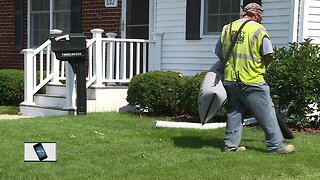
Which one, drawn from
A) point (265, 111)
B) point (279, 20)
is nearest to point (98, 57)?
point (279, 20)

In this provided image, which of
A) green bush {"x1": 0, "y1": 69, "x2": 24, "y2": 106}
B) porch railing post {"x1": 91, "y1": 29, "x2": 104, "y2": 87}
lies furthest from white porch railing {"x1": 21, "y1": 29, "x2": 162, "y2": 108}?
green bush {"x1": 0, "y1": 69, "x2": 24, "y2": 106}

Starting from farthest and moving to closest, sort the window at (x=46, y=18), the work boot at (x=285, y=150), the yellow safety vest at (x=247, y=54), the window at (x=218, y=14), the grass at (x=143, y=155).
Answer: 1. the window at (x=46, y=18)
2. the window at (x=218, y=14)
3. the work boot at (x=285, y=150)
4. the yellow safety vest at (x=247, y=54)
5. the grass at (x=143, y=155)

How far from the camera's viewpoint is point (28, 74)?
11984mm

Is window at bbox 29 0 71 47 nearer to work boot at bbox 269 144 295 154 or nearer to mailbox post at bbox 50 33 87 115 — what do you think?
mailbox post at bbox 50 33 87 115

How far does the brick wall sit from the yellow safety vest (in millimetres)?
6871

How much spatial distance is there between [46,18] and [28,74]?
151 inches

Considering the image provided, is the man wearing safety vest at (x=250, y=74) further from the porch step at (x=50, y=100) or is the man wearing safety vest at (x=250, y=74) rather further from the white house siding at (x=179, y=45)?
the porch step at (x=50, y=100)

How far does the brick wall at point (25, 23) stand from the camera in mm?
13711

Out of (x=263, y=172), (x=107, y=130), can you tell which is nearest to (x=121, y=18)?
(x=107, y=130)

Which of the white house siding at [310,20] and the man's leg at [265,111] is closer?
the man's leg at [265,111]

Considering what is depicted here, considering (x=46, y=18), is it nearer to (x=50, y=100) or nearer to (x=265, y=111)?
(x=50, y=100)

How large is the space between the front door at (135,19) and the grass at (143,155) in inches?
175

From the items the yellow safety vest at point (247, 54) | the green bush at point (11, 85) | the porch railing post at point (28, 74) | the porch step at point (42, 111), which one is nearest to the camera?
the yellow safety vest at point (247, 54)

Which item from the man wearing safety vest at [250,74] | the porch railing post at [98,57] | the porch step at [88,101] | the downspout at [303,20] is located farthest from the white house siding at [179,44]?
the man wearing safety vest at [250,74]
